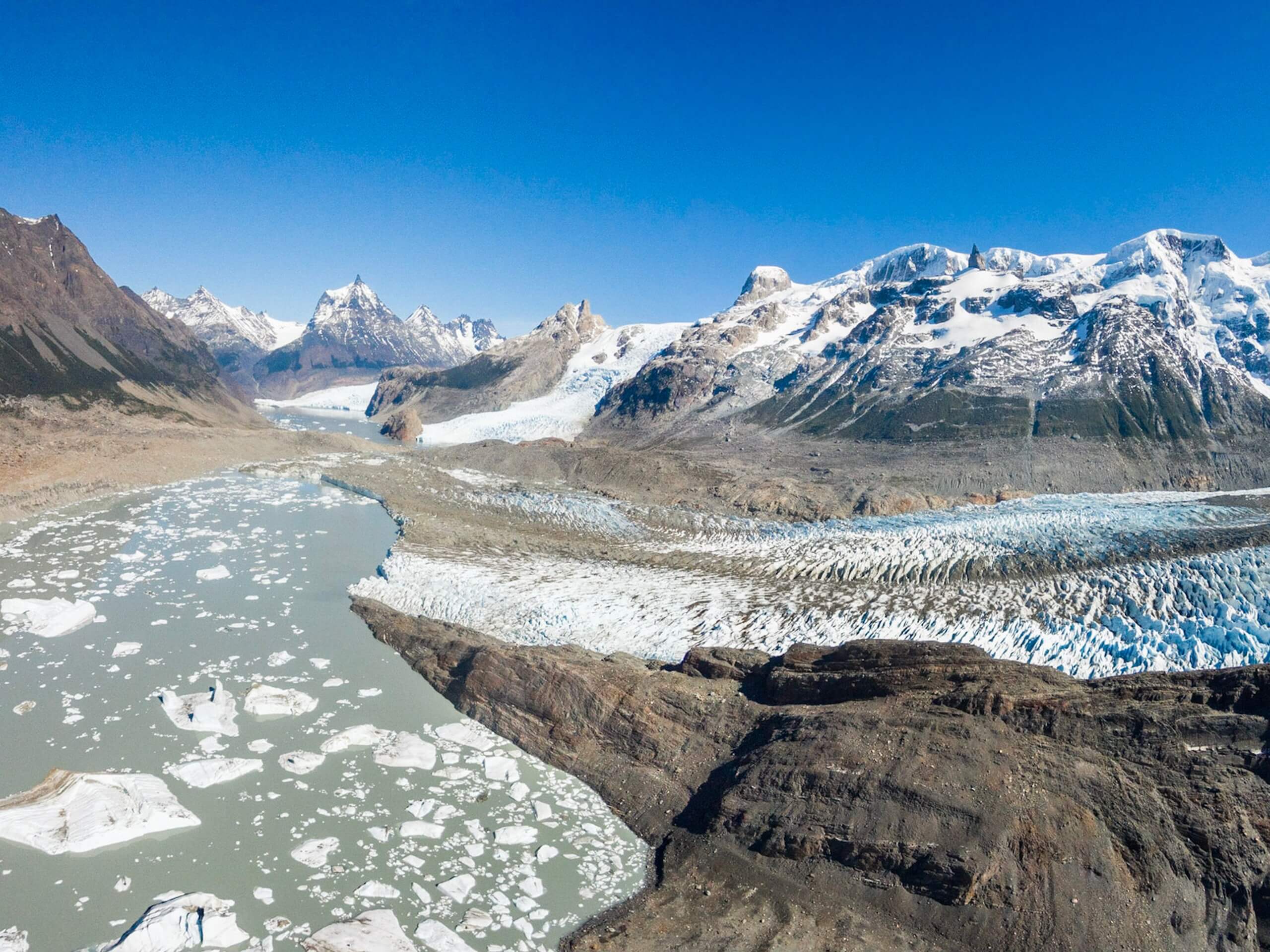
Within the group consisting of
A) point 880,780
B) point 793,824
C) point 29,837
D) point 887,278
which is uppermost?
point 887,278

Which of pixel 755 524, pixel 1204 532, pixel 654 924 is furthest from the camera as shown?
pixel 755 524

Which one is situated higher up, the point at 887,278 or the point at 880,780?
the point at 887,278

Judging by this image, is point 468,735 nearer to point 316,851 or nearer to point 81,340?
point 316,851

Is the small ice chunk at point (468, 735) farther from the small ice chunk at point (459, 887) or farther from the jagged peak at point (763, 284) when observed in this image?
the jagged peak at point (763, 284)

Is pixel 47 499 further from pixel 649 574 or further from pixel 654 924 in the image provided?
pixel 654 924

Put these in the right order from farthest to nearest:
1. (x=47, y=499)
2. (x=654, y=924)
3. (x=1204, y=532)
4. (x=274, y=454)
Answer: (x=274, y=454) → (x=47, y=499) → (x=1204, y=532) → (x=654, y=924)

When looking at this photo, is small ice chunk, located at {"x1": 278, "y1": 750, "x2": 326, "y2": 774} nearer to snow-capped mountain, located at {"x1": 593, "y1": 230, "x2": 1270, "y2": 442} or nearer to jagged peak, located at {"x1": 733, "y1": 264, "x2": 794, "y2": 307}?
snow-capped mountain, located at {"x1": 593, "y1": 230, "x2": 1270, "y2": 442}

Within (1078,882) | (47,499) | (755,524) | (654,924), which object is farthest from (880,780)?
(47,499)
